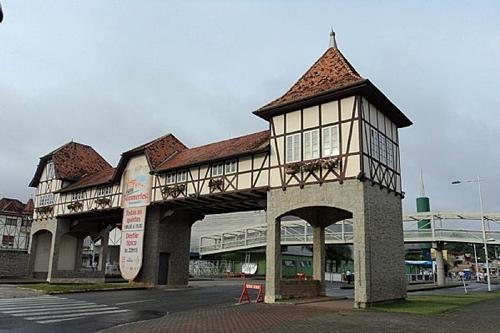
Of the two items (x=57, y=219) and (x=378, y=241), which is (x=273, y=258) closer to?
(x=378, y=241)

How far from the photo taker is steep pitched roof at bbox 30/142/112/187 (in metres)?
37.8

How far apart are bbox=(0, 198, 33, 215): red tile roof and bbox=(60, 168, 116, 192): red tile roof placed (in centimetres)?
2451

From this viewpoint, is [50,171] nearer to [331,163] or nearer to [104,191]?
[104,191]

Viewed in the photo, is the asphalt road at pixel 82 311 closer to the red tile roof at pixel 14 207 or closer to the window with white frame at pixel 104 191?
the window with white frame at pixel 104 191

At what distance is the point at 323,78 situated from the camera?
21.0 m

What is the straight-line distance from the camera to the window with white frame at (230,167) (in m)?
23.9

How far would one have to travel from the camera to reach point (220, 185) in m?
24.2

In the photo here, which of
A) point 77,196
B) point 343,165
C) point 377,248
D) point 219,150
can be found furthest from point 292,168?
point 77,196

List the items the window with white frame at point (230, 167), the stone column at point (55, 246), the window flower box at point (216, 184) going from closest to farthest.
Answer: the window with white frame at point (230, 167) < the window flower box at point (216, 184) < the stone column at point (55, 246)

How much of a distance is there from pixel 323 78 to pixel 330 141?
356 cm

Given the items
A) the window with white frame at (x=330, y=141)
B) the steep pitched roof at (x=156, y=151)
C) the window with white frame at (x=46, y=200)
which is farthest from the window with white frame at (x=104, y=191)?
the window with white frame at (x=330, y=141)

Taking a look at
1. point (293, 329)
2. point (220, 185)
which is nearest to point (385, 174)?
point (220, 185)

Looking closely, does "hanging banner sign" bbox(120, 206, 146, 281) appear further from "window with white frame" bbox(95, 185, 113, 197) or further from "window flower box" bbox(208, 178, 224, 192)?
"window flower box" bbox(208, 178, 224, 192)

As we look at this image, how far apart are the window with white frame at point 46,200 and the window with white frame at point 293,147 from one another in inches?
1032
